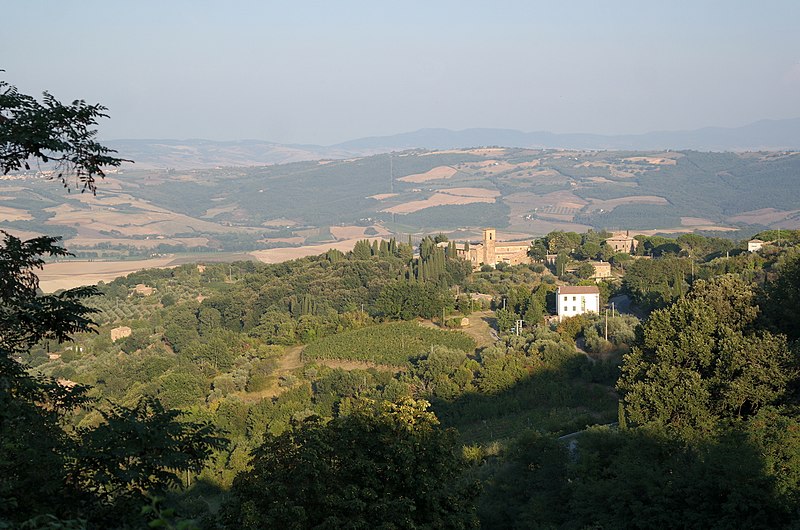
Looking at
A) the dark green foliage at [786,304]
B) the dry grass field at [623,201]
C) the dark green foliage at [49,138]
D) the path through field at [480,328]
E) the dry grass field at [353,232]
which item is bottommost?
the dry grass field at [353,232]

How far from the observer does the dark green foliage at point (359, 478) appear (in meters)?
10.2

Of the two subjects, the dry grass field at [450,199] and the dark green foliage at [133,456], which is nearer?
the dark green foliage at [133,456]

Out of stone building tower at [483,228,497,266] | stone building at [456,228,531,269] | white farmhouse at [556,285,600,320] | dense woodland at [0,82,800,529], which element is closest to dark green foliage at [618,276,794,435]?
dense woodland at [0,82,800,529]

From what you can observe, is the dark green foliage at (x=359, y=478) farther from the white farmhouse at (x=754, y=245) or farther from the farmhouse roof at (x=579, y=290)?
the white farmhouse at (x=754, y=245)

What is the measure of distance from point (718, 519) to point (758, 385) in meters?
6.33

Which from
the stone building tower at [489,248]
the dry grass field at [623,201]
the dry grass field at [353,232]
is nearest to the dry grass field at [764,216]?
the dry grass field at [623,201]

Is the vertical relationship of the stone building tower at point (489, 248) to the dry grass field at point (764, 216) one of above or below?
above

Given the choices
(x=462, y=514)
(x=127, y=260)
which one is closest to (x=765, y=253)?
(x=462, y=514)

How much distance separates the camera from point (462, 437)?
2700 cm

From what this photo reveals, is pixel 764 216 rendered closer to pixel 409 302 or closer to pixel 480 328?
pixel 409 302

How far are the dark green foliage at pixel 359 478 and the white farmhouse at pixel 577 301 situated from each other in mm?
31852

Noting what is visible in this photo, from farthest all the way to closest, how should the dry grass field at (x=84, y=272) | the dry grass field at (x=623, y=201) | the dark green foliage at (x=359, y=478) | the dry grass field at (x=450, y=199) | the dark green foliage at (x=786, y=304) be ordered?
the dry grass field at (x=450, y=199)
the dry grass field at (x=623, y=201)
the dry grass field at (x=84, y=272)
the dark green foliage at (x=786, y=304)
the dark green foliage at (x=359, y=478)

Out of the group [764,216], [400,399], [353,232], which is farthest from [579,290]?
[764,216]

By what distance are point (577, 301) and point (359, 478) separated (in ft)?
110
